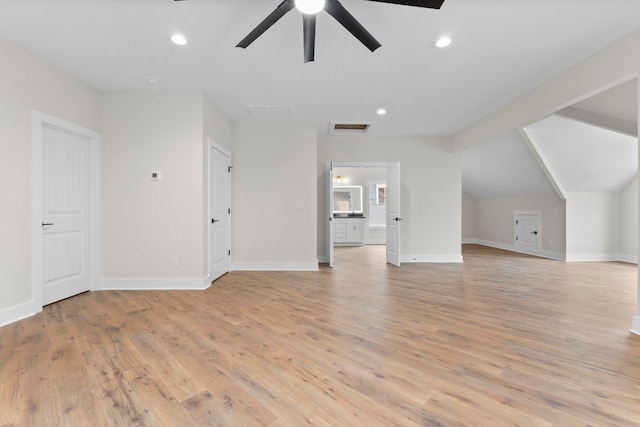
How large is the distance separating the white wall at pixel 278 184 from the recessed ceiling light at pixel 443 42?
8.60ft

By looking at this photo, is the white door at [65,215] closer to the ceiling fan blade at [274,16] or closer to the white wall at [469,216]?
the ceiling fan blade at [274,16]

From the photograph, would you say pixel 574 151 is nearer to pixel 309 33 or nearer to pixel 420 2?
pixel 420 2

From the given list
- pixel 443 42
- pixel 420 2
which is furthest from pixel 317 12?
pixel 443 42

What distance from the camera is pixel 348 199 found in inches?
366

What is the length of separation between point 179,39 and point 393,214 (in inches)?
172

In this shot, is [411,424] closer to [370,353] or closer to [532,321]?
[370,353]

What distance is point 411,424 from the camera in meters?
1.29

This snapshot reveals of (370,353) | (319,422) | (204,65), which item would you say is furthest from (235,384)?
(204,65)

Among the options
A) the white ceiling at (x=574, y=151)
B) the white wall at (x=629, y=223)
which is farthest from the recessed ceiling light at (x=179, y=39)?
the white wall at (x=629, y=223)

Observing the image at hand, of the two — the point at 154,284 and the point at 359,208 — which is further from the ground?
the point at 359,208

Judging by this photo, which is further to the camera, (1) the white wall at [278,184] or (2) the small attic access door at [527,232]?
(2) the small attic access door at [527,232]

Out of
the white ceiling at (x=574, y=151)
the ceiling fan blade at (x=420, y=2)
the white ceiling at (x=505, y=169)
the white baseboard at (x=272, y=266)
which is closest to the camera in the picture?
the ceiling fan blade at (x=420, y=2)

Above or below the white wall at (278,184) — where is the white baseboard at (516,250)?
below

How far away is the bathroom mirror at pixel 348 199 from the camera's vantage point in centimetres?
923
